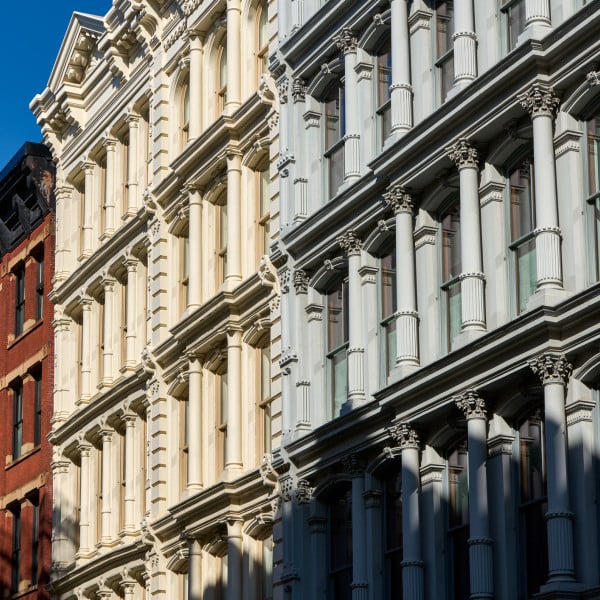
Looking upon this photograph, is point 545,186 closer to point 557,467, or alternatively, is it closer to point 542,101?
point 542,101

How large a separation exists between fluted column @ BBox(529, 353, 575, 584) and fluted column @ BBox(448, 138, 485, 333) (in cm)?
244

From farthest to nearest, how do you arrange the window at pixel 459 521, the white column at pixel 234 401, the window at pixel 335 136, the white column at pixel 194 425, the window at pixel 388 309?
the white column at pixel 194 425
the white column at pixel 234 401
the window at pixel 335 136
the window at pixel 388 309
the window at pixel 459 521

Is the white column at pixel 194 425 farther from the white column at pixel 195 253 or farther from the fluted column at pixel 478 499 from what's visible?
the fluted column at pixel 478 499

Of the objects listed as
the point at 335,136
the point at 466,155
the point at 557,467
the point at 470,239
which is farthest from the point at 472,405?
the point at 335,136

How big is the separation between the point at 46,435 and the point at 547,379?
24.9 m

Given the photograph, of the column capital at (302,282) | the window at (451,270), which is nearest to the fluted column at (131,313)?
the column capital at (302,282)

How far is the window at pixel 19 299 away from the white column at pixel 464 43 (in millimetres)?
25179

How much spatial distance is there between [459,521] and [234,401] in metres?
9.07

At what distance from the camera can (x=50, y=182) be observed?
171 feet

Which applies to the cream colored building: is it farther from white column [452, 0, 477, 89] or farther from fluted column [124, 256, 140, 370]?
white column [452, 0, 477, 89]

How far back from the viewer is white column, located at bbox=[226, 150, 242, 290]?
3844 cm

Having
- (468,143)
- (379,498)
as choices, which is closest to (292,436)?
(379,498)

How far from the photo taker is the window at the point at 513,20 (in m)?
29.8

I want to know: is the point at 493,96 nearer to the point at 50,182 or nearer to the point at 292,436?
the point at 292,436
